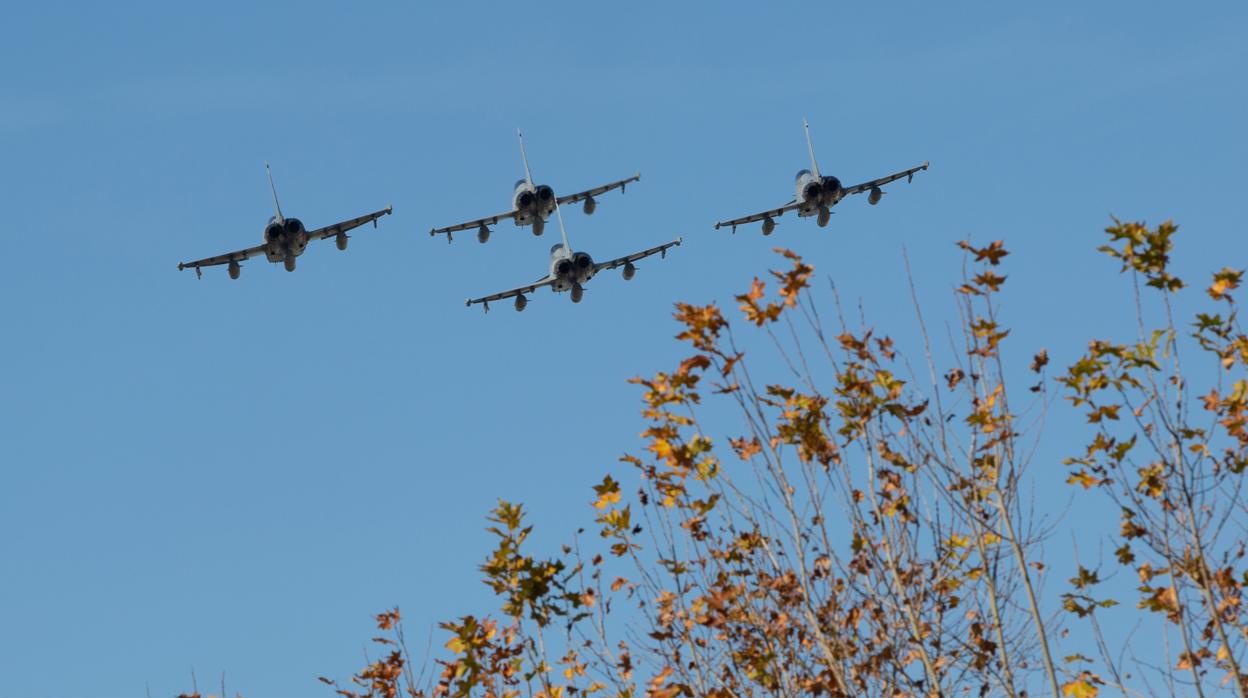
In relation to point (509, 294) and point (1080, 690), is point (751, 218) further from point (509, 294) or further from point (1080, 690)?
point (1080, 690)

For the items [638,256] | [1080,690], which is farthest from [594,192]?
[1080,690]

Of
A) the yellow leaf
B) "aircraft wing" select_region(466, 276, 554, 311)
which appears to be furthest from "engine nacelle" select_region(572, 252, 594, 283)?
the yellow leaf

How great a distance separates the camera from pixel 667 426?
1435cm

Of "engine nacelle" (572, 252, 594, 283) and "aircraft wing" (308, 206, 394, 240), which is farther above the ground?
"aircraft wing" (308, 206, 394, 240)

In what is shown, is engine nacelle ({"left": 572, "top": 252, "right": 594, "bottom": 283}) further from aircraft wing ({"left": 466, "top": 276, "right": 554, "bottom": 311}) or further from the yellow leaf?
the yellow leaf

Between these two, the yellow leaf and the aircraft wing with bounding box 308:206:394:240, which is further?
the aircraft wing with bounding box 308:206:394:240

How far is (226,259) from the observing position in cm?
6456

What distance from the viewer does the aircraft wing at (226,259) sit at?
6329cm

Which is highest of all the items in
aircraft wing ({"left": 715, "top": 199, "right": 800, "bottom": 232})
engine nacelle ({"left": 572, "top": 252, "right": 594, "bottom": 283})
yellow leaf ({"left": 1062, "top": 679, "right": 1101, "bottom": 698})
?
aircraft wing ({"left": 715, "top": 199, "right": 800, "bottom": 232})

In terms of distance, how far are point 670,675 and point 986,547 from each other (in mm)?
3174

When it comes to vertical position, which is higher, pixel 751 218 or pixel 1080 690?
pixel 751 218

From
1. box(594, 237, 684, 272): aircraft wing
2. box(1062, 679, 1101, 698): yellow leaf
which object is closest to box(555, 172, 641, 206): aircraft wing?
box(594, 237, 684, 272): aircraft wing

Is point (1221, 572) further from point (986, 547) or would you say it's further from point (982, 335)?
point (982, 335)

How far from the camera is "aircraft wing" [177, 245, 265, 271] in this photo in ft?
208
